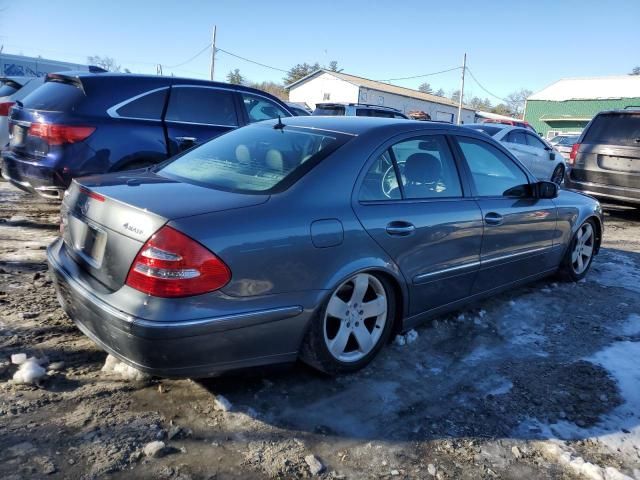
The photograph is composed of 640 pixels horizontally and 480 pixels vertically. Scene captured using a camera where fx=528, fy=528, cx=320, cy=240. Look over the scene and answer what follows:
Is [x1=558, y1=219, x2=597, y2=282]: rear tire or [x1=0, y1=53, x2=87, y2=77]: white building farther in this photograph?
[x1=0, y1=53, x2=87, y2=77]: white building

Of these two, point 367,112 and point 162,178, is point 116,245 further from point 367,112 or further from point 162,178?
point 367,112

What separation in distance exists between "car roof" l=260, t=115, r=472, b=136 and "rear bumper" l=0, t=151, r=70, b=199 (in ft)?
7.73

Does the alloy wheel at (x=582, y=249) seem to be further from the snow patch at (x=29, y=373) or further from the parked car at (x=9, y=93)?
the parked car at (x=9, y=93)

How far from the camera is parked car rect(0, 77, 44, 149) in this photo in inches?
319

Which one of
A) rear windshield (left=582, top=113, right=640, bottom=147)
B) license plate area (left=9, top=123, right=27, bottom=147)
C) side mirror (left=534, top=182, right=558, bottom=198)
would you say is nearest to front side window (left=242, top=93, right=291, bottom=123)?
license plate area (left=9, top=123, right=27, bottom=147)

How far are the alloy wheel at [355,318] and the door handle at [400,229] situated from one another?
0.97 feet

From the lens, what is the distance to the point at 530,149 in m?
12.0

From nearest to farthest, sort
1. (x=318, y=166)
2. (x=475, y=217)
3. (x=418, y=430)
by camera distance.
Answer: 1. (x=418, y=430)
2. (x=318, y=166)
3. (x=475, y=217)

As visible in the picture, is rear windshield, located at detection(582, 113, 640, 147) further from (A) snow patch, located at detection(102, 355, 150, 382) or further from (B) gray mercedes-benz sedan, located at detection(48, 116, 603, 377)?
(A) snow patch, located at detection(102, 355, 150, 382)

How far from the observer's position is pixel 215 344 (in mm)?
2445

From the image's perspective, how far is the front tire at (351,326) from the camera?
288 cm

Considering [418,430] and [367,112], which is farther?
[367,112]

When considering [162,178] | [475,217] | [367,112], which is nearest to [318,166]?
[162,178]

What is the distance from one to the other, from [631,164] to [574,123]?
42767 millimetres
